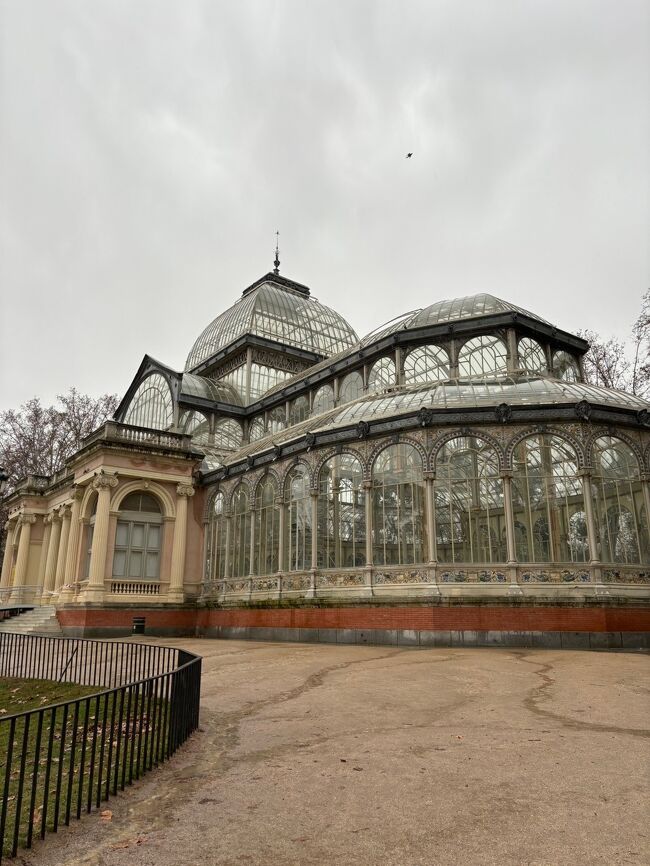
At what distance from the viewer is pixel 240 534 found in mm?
25750

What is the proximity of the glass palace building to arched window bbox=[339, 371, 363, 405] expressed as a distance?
5.1 inches

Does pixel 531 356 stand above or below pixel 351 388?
above

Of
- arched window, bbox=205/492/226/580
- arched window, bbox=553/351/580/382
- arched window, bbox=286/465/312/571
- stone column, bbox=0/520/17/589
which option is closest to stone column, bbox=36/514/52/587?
stone column, bbox=0/520/17/589

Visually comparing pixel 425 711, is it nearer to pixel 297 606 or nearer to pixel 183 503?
pixel 297 606

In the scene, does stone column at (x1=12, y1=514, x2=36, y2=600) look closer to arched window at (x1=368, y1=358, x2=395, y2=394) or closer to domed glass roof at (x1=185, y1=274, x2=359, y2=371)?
domed glass roof at (x1=185, y1=274, x2=359, y2=371)

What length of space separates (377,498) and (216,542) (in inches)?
385

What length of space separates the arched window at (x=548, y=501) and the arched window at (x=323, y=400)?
1216 cm

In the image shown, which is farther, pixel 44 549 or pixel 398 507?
pixel 44 549

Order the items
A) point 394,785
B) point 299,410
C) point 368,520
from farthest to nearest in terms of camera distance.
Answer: point 299,410, point 368,520, point 394,785

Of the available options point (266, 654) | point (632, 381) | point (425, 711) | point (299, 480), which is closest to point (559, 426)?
point (299, 480)

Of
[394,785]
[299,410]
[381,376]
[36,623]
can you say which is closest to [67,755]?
[394,785]

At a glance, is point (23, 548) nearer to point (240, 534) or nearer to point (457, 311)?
point (240, 534)

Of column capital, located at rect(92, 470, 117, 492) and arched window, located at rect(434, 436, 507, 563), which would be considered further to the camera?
column capital, located at rect(92, 470, 117, 492)

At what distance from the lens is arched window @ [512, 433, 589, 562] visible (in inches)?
719
